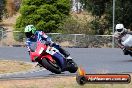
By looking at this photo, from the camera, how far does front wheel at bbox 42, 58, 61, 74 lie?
17.4 m

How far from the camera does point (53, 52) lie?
1752cm

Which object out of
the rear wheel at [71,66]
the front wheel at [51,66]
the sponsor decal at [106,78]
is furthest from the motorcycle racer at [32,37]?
the sponsor decal at [106,78]

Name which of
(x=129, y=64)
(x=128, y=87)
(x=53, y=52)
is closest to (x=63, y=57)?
(x=53, y=52)

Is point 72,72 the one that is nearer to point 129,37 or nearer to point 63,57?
point 63,57

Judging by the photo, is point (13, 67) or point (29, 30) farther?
point (13, 67)

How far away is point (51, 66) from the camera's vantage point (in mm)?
17609

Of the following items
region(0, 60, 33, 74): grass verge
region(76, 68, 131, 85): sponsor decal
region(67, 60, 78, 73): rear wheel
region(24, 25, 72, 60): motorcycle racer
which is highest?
region(24, 25, 72, 60): motorcycle racer

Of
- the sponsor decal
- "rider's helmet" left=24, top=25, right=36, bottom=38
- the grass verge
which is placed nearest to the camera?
the sponsor decal

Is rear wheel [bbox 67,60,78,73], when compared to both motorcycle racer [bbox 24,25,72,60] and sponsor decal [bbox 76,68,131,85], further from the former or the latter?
sponsor decal [bbox 76,68,131,85]

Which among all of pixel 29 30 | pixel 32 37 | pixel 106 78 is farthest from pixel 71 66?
pixel 106 78

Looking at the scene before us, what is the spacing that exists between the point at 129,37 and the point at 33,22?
80.0 feet

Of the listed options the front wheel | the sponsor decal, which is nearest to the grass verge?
the front wheel

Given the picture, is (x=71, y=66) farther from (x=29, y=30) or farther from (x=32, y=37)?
(x=29, y=30)

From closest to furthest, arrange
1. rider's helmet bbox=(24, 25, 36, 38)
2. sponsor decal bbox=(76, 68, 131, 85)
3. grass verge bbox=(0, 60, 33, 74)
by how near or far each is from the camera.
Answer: sponsor decal bbox=(76, 68, 131, 85) → rider's helmet bbox=(24, 25, 36, 38) → grass verge bbox=(0, 60, 33, 74)
